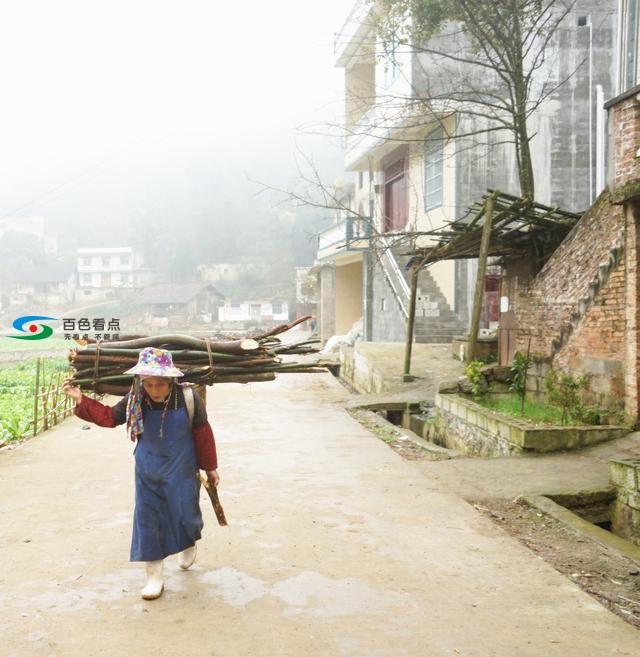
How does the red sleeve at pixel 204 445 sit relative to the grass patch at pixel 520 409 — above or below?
above

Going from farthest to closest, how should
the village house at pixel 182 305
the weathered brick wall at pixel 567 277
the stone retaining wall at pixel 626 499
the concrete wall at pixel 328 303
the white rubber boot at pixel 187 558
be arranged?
the village house at pixel 182 305 < the concrete wall at pixel 328 303 < the weathered brick wall at pixel 567 277 < the stone retaining wall at pixel 626 499 < the white rubber boot at pixel 187 558

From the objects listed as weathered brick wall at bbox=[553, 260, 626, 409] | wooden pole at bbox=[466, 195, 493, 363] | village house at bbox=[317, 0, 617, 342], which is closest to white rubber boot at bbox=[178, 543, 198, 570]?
weathered brick wall at bbox=[553, 260, 626, 409]

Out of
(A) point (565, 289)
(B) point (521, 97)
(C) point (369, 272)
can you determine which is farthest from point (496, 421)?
(C) point (369, 272)

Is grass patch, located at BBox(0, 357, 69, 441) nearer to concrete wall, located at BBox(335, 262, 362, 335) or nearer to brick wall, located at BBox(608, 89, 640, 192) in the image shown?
brick wall, located at BBox(608, 89, 640, 192)

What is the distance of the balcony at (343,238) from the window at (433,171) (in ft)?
6.64

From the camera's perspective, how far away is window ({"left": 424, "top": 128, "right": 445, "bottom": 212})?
19.5 meters

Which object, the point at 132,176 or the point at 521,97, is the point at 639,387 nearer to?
the point at 521,97

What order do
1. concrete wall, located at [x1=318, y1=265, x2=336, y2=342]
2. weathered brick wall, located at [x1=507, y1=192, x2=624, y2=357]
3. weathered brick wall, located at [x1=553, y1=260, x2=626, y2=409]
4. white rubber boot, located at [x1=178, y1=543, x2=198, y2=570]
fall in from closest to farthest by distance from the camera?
white rubber boot, located at [x1=178, y1=543, x2=198, y2=570]
weathered brick wall, located at [x1=553, y1=260, x2=626, y2=409]
weathered brick wall, located at [x1=507, y1=192, x2=624, y2=357]
concrete wall, located at [x1=318, y1=265, x2=336, y2=342]


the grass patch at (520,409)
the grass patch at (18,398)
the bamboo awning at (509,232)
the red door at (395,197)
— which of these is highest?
the red door at (395,197)

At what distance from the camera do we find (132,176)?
10906 cm

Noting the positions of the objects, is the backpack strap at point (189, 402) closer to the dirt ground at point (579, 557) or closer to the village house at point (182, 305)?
the dirt ground at point (579, 557)

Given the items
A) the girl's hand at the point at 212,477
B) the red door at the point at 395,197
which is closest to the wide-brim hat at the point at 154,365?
the girl's hand at the point at 212,477

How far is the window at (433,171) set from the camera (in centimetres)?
1953

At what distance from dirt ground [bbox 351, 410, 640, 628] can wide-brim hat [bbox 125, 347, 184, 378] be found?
2924 millimetres
